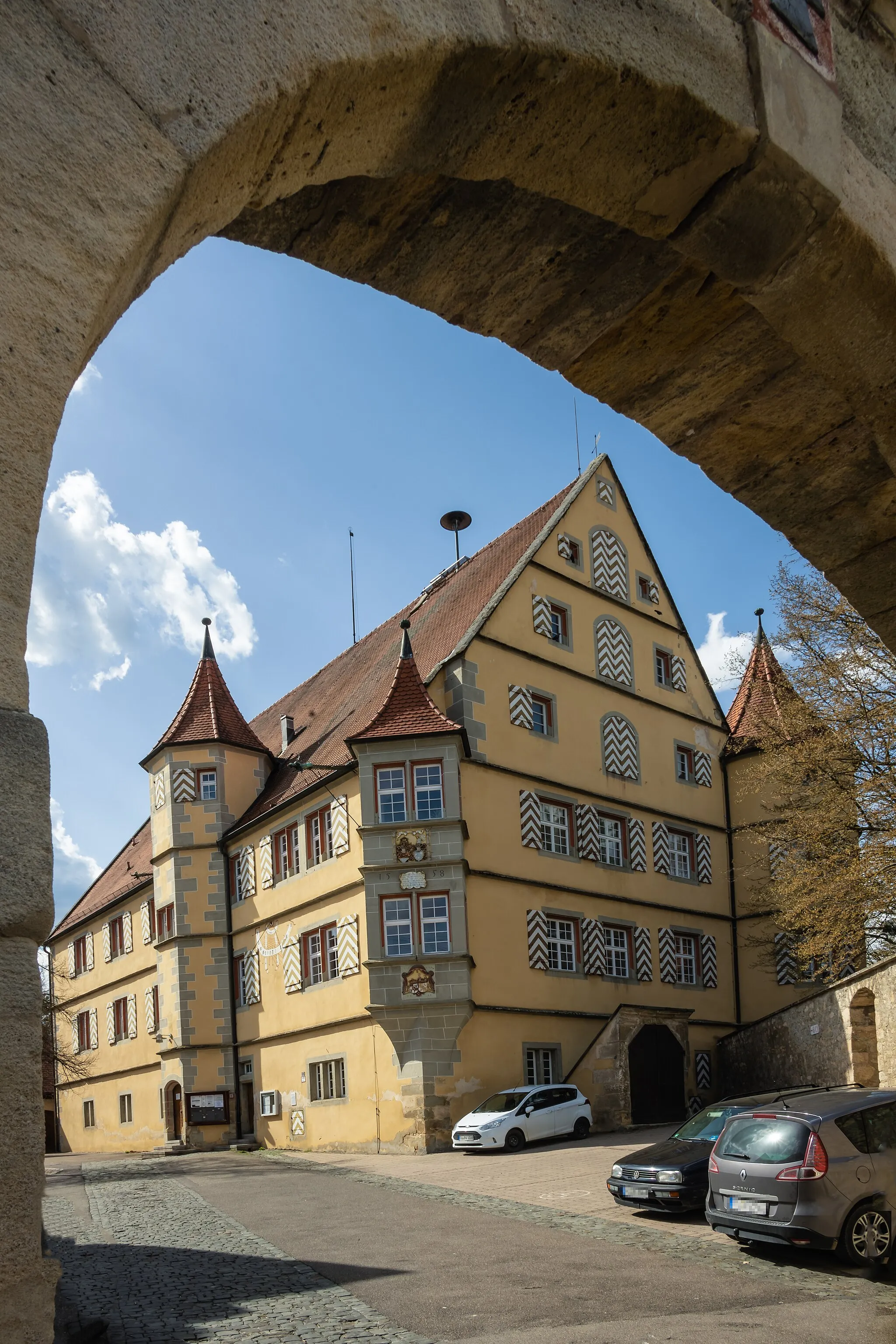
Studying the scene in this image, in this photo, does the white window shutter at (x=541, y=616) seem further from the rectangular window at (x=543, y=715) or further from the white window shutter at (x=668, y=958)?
the white window shutter at (x=668, y=958)

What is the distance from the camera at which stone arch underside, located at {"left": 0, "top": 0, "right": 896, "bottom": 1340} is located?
183 cm

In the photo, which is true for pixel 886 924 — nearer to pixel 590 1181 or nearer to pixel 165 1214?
pixel 590 1181

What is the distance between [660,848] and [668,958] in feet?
8.44

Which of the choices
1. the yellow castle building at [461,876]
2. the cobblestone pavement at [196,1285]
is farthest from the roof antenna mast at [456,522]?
the cobblestone pavement at [196,1285]

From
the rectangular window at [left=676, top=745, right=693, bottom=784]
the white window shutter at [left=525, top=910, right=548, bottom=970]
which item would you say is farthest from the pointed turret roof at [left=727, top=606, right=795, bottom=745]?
the white window shutter at [left=525, top=910, right=548, bottom=970]

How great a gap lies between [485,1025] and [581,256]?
829 inches

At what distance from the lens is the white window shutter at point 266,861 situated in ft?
93.2

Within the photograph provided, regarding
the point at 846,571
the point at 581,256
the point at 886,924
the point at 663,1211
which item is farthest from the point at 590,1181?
the point at 581,256

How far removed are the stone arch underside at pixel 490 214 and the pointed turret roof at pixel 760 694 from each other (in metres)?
19.8

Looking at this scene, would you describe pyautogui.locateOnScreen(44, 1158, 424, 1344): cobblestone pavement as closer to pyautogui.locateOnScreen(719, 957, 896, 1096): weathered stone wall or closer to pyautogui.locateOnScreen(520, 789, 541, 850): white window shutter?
pyautogui.locateOnScreen(520, 789, 541, 850): white window shutter

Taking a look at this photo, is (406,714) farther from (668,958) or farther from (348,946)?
(668,958)

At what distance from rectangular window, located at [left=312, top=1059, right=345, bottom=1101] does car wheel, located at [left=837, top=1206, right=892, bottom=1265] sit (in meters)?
15.9

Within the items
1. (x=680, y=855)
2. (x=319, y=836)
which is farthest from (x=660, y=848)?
(x=319, y=836)

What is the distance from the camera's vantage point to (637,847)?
2784 centimetres
